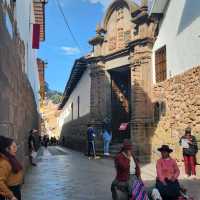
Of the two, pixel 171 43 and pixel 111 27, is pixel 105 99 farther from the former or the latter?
pixel 171 43

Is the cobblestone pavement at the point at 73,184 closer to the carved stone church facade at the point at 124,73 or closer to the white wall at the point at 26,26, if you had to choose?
the white wall at the point at 26,26

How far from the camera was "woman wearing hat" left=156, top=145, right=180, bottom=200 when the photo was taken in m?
7.20

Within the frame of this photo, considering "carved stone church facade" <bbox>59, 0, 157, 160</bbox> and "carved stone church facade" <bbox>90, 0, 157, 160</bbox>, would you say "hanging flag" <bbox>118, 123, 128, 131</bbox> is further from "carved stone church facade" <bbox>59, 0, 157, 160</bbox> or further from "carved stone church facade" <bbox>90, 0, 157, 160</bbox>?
"carved stone church facade" <bbox>59, 0, 157, 160</bbox>

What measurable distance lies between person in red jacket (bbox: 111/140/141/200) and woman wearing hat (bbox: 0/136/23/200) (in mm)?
2744

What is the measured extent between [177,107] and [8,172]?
37.2 ft

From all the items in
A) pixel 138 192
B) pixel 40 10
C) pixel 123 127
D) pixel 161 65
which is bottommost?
pixel 138 192

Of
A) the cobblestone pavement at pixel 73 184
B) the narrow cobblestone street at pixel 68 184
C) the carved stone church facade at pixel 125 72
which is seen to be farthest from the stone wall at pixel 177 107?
the narrow cobblestone street at pixel 68 184

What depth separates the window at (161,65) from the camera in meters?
16.8

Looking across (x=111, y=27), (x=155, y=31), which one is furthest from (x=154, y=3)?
(x=111, y=27)

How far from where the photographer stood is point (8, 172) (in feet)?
14.4

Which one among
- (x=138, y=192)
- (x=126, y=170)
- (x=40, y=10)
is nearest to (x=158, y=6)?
(x=40, y=10)

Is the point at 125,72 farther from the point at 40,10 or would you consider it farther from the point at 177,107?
the point at 177,107

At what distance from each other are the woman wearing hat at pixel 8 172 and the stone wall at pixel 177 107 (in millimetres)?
9406

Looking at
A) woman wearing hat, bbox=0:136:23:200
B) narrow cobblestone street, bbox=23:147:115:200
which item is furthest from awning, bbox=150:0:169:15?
woman wearing hat, bbox=0:136:23:200
